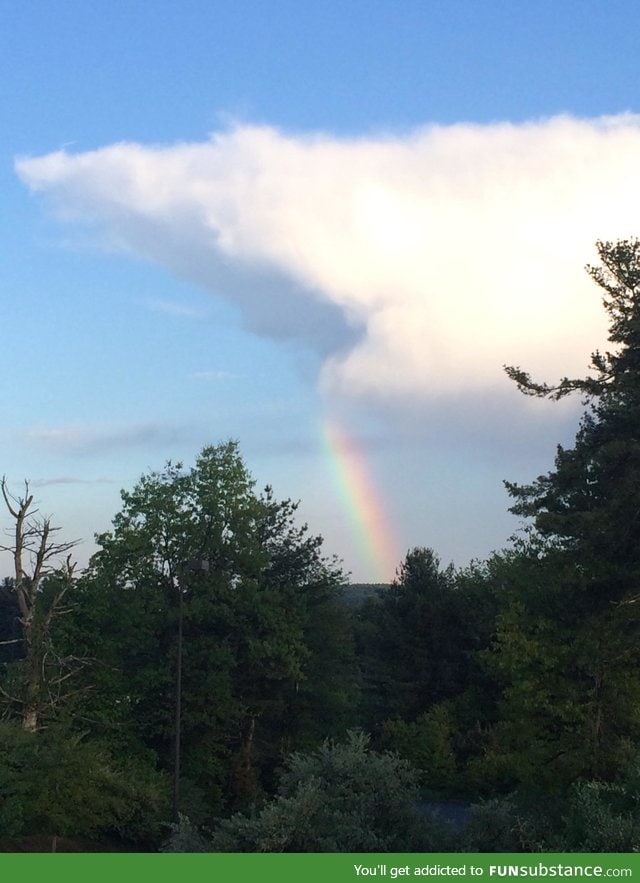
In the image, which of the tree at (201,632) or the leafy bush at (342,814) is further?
the tree at (201,632)

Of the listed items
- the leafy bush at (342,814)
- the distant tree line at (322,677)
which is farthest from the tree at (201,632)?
the leafy bush at (342,814)

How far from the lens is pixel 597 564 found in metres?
34.0

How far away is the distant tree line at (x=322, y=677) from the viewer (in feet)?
44.0

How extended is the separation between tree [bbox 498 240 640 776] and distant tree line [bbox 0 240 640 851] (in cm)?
10

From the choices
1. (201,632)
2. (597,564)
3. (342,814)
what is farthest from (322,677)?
(342,814)

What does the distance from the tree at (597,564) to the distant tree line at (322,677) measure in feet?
0.31

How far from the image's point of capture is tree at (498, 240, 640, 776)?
103ft

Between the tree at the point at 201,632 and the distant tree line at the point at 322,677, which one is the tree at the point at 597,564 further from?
the tree at the point at 201,632

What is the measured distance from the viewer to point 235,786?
46344mm

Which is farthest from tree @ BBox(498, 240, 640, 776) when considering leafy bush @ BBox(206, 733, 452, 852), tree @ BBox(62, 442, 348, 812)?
leafy bush @ BBox(206, 733, 452, 852)

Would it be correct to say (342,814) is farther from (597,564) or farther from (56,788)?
(597,564)

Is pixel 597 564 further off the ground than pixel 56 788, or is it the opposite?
pixel 597 564

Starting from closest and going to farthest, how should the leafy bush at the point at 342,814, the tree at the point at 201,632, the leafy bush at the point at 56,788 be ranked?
the leafy bush at the point at 342,814 → the leafy bush at the point at 56,788 → the tree at the point at 201,632

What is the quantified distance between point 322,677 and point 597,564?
22135 mm
